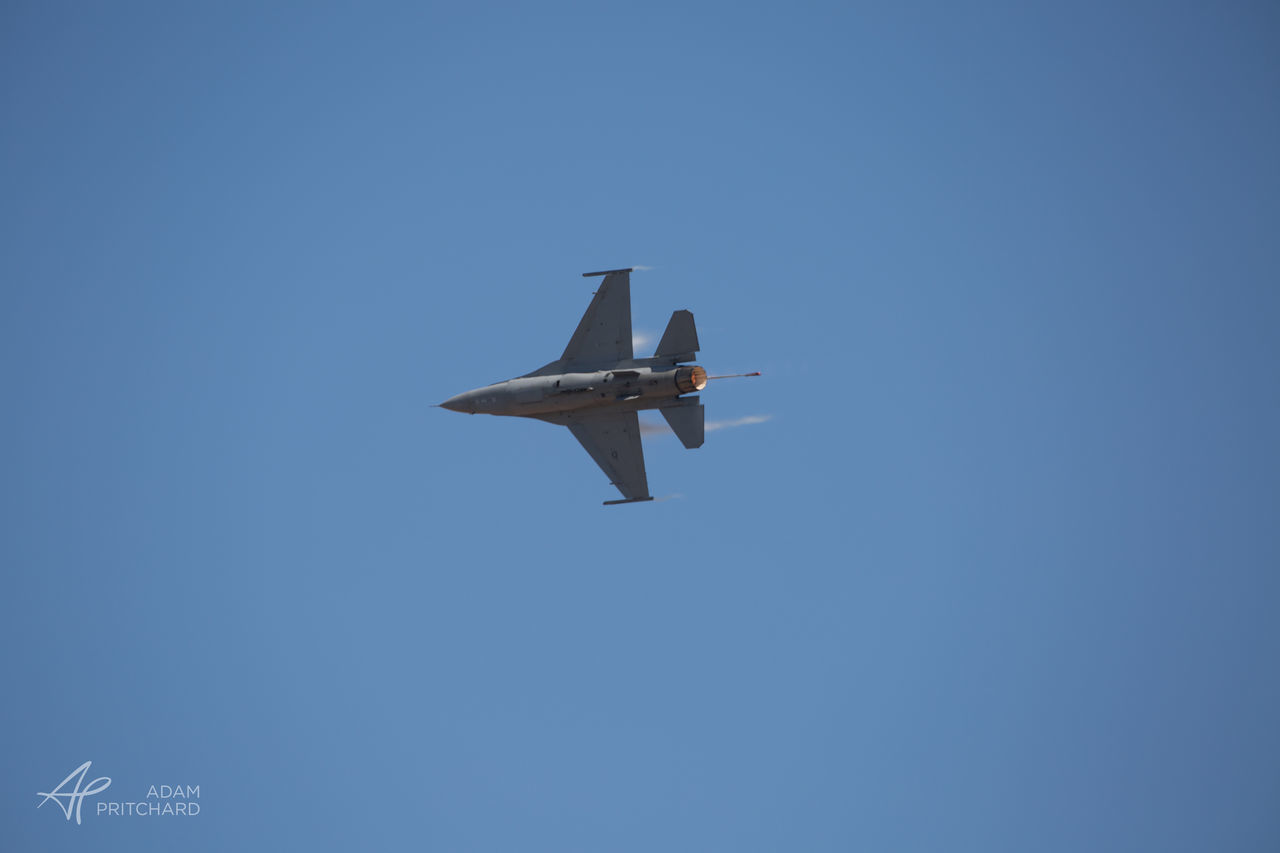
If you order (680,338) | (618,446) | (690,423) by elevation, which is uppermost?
(680,338)

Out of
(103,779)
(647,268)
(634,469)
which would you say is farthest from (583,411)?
(103,779)

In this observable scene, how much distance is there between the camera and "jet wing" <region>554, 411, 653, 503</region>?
135ft

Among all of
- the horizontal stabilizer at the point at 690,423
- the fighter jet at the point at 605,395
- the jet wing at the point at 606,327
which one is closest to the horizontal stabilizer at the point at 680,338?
the fighter jet at the point at 605,395

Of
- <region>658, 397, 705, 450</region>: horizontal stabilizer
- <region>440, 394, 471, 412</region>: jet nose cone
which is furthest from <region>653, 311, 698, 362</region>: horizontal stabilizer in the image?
<region>440, 394, 471, 412</region>: jet nose cone

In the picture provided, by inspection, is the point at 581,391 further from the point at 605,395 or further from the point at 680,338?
the point at 680,338

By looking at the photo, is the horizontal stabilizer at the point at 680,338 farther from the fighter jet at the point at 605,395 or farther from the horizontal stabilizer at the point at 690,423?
the horizontal stabilizer at the point at 690,423

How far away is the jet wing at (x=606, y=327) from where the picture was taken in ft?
136

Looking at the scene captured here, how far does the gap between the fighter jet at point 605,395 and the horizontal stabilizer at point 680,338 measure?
15 centimetres

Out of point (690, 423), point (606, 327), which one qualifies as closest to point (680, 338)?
point (690, 423)

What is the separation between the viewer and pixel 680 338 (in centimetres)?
3853

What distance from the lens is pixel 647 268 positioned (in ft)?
133

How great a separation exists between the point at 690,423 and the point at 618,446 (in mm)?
3801

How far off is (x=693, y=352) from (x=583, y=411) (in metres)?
5.39

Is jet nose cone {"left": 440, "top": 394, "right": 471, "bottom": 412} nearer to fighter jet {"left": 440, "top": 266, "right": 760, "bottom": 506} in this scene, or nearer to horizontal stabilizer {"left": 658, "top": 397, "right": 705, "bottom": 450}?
fighter jet {"left": 440, "top": 266, "right": 760, "bottom": 506}
